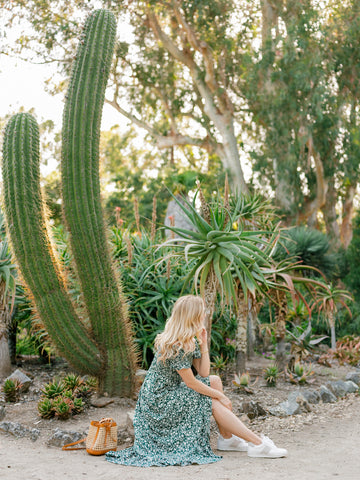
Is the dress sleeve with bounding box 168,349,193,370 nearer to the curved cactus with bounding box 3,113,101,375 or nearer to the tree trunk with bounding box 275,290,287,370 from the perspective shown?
the curved cactus with bounding box 3,113,101,375

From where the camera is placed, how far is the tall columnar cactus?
5457 millimetres

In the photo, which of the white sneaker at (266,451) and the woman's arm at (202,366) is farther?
the woman's arm at (202,366)

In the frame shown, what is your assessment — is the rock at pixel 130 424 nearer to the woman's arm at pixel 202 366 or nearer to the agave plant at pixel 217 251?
the woman's arm at pixel 202 366

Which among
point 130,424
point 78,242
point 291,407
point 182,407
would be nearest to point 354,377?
point 291,407

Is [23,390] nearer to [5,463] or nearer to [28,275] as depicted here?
[28,275]

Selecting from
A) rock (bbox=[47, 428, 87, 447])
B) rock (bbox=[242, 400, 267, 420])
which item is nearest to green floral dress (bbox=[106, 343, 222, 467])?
rock (bbox=[47, 428, 87, 447])

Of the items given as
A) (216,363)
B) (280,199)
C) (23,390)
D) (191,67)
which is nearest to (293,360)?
(216,363)

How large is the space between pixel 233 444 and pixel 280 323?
275 centimetres

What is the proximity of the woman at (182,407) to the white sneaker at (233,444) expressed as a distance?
0.13 m

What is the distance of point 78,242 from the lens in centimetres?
545

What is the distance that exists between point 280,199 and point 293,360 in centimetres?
982

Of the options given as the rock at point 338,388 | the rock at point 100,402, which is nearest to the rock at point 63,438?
the rock at point 100,402

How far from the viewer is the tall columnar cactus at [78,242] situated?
5.46 m

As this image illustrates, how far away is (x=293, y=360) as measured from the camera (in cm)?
709
